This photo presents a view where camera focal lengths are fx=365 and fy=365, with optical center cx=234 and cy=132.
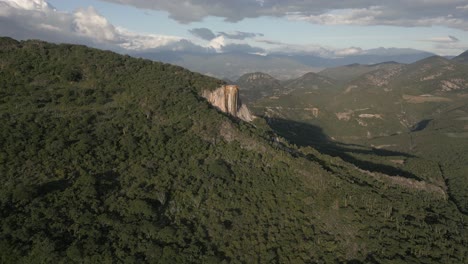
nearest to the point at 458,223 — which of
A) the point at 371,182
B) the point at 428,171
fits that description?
the point at 371,182

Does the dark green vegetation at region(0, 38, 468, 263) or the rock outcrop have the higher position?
the rock outcrop

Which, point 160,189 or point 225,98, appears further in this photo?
point 225,98

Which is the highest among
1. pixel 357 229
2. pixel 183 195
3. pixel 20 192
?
pixel 20 192

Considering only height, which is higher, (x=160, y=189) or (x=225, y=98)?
(x=225, y=98)

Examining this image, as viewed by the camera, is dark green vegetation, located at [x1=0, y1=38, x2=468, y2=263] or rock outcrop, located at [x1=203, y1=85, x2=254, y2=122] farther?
rock outcrop, located at [x1=203, y1=85, x2=254, y2=122]

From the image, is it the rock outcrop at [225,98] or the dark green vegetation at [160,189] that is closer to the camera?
the dark green vegetation at [160,189]

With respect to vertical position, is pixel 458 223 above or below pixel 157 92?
below

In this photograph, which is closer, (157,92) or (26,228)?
(26,228)

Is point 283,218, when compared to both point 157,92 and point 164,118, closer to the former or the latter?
point 164,118
